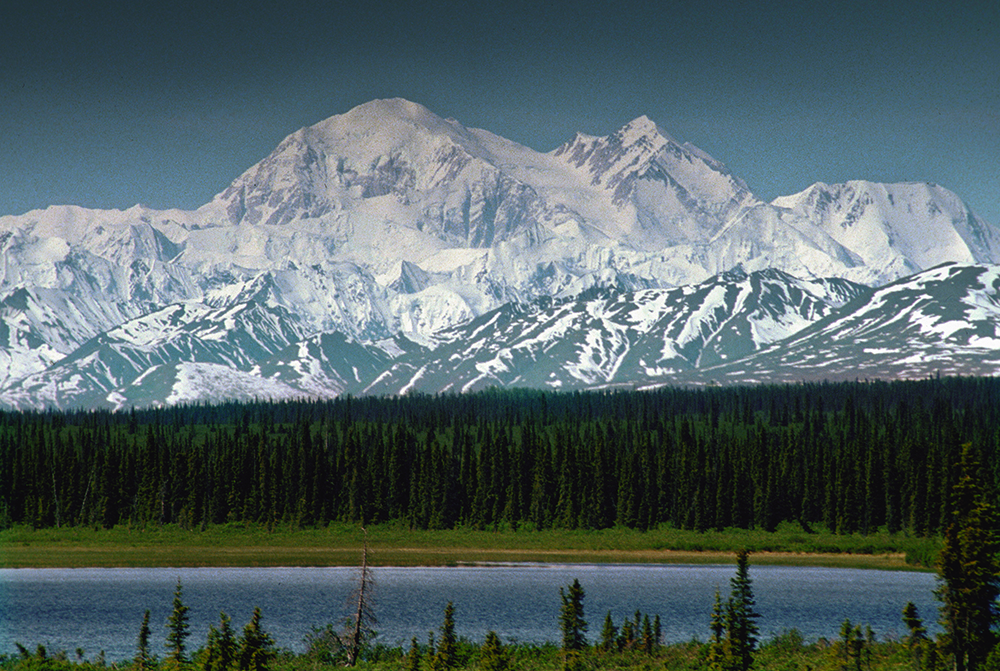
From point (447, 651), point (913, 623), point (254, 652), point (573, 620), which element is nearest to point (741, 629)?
point (913, 623)

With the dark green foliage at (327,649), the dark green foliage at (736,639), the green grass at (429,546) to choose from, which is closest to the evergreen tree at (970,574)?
the dark green foliage at (736,639)

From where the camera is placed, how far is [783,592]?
114938 millimetres

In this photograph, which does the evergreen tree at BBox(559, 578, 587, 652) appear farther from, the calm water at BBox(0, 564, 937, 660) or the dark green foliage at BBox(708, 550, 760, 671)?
the calm water at BBox(0, 564, 937, 660)

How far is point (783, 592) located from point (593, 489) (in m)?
71.5

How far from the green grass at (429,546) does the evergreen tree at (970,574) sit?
284 feet

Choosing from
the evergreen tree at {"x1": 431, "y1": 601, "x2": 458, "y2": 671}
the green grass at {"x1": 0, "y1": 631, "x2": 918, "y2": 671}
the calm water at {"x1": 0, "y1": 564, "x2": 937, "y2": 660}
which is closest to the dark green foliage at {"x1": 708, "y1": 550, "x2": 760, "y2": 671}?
the green grass at {"x1": 0, "y1": 631, "x2": 918, "y2": 671}

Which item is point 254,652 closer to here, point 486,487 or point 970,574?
point 970,574

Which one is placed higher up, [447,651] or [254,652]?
[254,652]

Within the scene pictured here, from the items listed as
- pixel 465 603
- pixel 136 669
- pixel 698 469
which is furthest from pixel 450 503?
pixel 136 669

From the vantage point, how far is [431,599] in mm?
105812

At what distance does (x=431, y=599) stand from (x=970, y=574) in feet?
184

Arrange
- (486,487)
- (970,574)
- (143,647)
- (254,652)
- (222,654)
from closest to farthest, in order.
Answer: (254,652) < (222,654) < (143,647) < (970,574) < (486,487)

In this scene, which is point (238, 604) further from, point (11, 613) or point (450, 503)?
point (450, 503)

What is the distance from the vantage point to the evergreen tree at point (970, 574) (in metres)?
58.5
